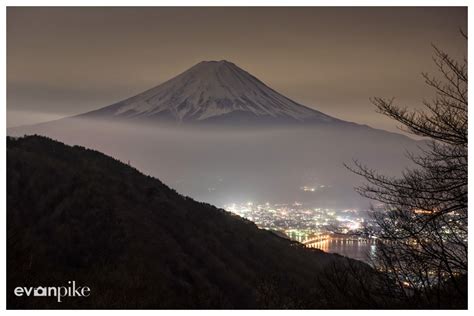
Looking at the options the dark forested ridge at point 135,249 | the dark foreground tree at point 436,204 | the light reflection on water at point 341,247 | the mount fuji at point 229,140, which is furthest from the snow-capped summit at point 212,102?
the dark foreground tree at point 436,204

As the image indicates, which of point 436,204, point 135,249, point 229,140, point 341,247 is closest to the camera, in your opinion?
point 436,204

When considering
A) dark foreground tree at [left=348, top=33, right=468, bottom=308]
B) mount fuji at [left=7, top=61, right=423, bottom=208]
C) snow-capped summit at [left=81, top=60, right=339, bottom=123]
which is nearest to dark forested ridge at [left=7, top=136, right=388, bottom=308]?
dark foreground tree at [left=348, top=33, right=468, bottom=308]

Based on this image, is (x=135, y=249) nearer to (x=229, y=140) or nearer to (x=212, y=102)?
(x=229, y=140)

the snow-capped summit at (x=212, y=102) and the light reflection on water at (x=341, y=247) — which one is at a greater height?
the snow-capped summit at (x=212, y=102)

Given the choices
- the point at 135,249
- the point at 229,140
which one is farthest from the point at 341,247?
the point at 229,140

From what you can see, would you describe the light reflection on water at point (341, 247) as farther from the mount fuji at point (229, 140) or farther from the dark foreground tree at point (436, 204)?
the mount fuji at point (229, 140)
